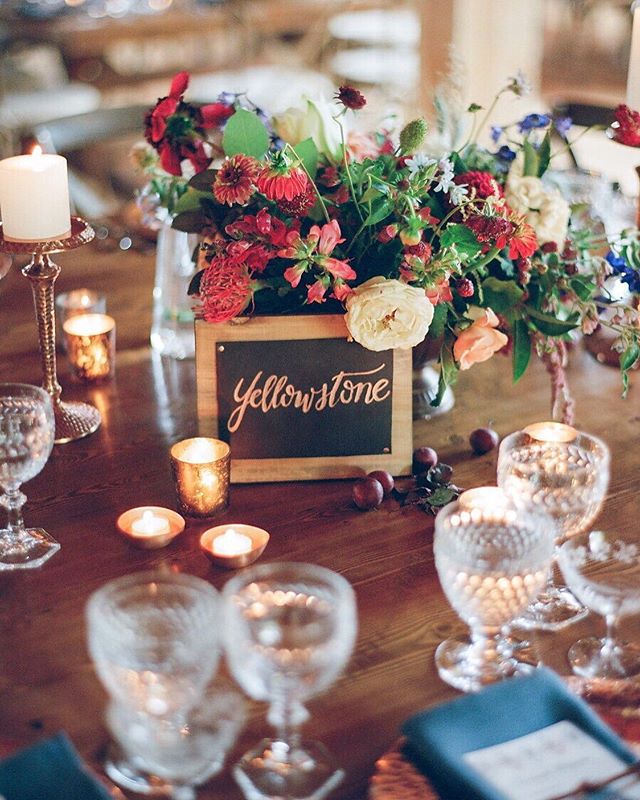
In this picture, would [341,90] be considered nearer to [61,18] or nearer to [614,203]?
[614,203]

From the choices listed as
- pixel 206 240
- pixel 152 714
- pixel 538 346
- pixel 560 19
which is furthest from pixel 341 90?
Answer: pixel 560 19

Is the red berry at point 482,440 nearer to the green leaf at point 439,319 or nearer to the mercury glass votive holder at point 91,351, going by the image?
the green leaf at point 439,319

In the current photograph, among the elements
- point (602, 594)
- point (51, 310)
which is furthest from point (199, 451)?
point (602, 594)

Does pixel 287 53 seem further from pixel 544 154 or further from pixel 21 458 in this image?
pixel 21 458

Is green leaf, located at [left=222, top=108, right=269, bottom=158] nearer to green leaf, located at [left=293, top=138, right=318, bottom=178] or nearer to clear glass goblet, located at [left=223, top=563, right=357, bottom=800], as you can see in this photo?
green leaf, located at [left=293, top=138, right=318, bottom=178]

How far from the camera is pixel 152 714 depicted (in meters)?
0.81

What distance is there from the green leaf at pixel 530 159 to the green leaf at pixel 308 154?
28cm

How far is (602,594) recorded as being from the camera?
→ 0.91 metres

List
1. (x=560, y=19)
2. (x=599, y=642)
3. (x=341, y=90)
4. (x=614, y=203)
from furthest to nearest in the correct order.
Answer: (x=560, y=19) < (x=614, y=203) < (x=341, y=90) < (x=599, y=642)

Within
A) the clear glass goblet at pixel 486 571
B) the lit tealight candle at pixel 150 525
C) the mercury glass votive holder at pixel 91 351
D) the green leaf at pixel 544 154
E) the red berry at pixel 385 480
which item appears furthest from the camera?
the mercury glass votive holder at pixel 91 351

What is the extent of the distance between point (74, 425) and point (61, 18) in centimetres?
376

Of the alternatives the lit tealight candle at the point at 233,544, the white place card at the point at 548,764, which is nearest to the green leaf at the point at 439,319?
the lit tealight candle at the point at 233,544

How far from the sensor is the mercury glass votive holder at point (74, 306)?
1.61 meters

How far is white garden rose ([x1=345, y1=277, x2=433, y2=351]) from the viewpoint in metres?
1.15
